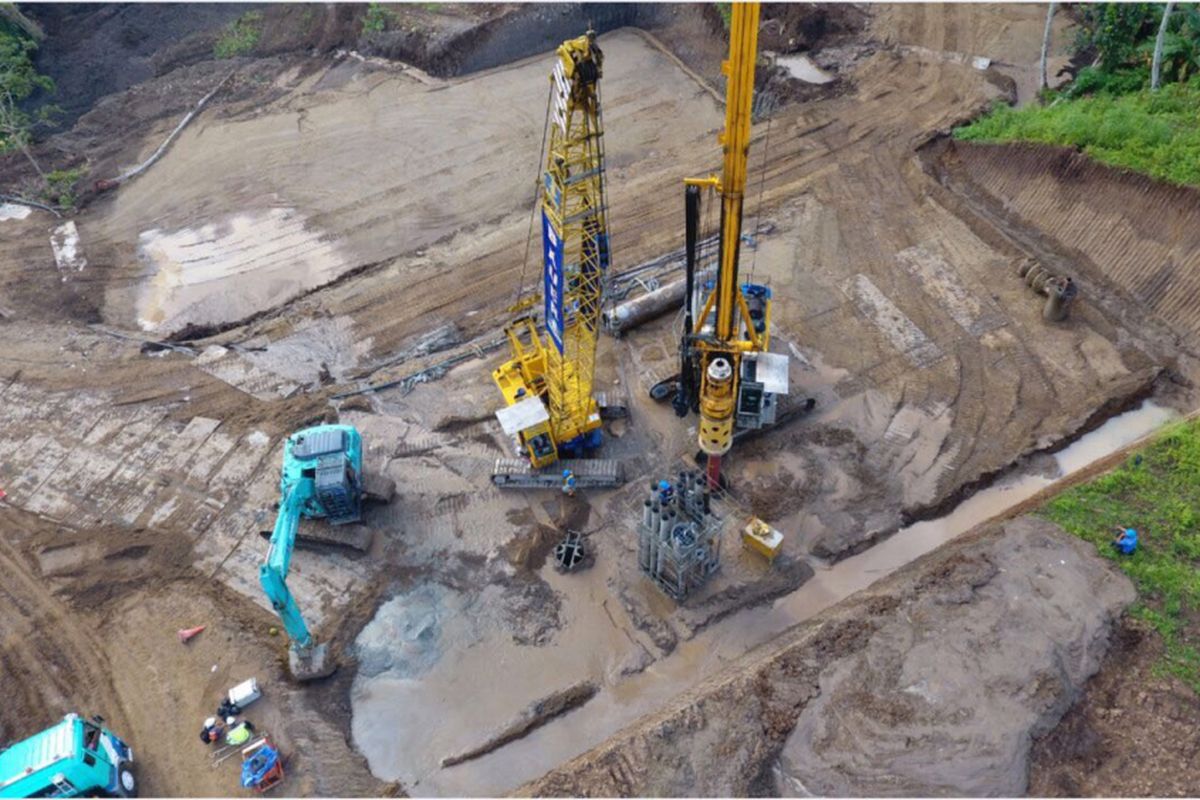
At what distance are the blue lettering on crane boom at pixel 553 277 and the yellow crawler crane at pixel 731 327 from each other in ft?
11.9

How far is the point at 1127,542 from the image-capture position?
66.3 feet

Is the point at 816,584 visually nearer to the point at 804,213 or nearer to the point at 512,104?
the point at 804,213

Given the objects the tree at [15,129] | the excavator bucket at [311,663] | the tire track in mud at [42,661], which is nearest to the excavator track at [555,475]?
the excavator bucket at [311,663]

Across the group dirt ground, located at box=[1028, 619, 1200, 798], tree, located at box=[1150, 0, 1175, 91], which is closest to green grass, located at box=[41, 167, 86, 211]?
dirt ground, located at box=[1028, 619, 1200, 798]

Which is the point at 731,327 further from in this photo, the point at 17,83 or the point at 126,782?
the point at 17,83

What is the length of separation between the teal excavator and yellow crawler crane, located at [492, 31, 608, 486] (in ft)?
14.6

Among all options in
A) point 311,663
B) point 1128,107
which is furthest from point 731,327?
point 1128,107

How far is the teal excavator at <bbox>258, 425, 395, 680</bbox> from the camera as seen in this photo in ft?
65.7

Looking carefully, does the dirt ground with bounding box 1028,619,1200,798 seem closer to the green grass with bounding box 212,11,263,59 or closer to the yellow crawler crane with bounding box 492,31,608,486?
Answer: the yellow crawler crane with bounding box 492,31,608,486

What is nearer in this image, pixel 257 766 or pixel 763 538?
pixel 257 766

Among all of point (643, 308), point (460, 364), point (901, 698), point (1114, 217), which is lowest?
point (901, 698)

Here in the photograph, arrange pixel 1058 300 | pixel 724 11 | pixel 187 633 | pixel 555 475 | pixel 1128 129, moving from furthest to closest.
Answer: pixel 724 11 → pixel 1128 129 → pixel 1058 300 → pixel 555 475 → pixel 187 633

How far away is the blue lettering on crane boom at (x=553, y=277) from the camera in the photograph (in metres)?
20.5

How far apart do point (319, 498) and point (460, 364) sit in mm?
7693
